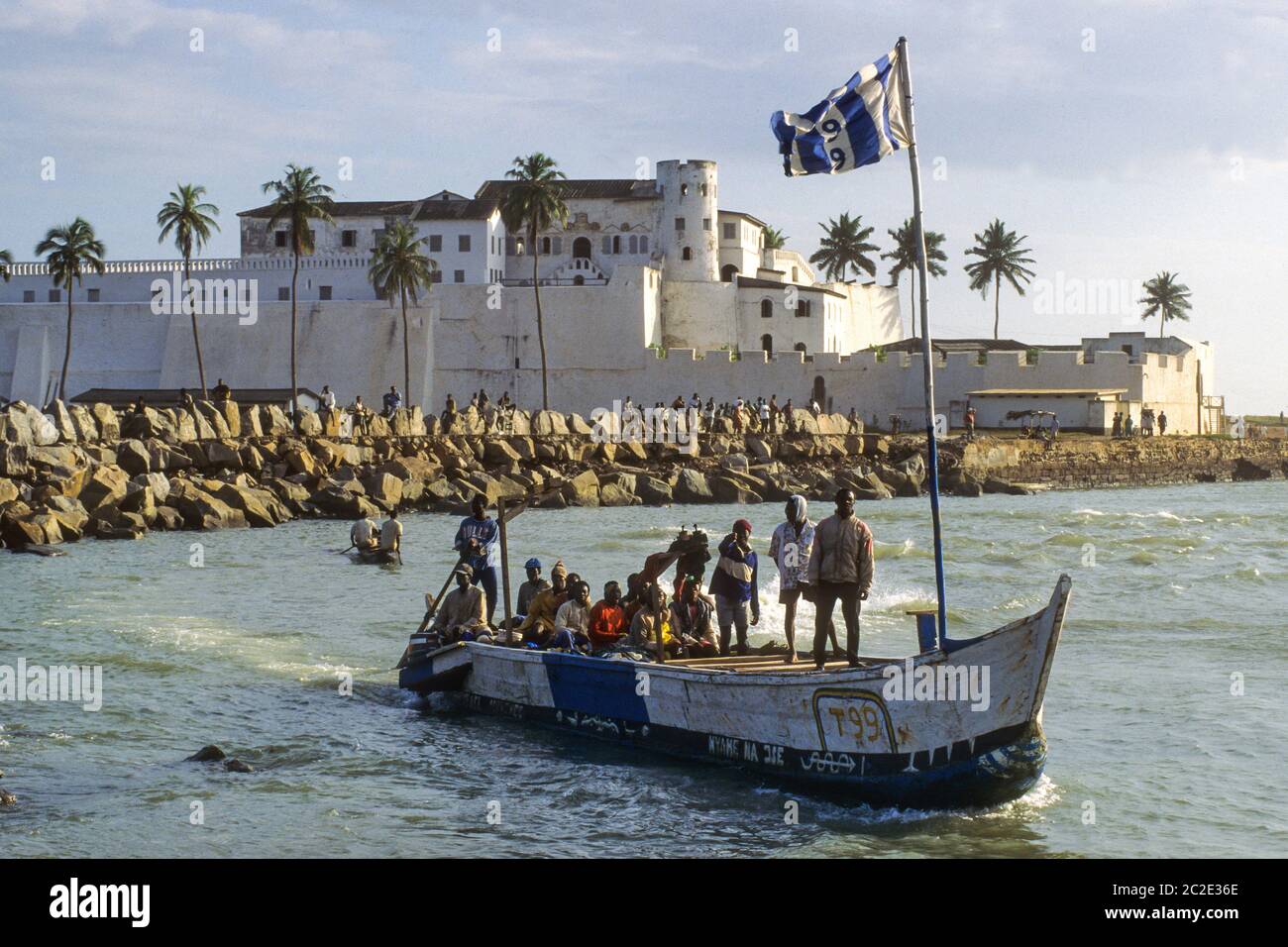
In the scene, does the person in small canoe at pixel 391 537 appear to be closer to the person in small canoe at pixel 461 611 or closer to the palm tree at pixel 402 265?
the person in small canoe at pixel 461 611

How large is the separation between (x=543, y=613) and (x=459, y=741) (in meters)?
1.66

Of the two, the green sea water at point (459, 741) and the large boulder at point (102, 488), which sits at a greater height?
the large boulder at point (102, 488)

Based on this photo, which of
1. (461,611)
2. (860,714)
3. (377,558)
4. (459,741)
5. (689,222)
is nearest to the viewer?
(860,714)

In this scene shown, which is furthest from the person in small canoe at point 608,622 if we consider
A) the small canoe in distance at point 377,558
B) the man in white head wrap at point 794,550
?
the small canoe in distance at point 377,558

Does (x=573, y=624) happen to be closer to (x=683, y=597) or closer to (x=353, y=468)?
(x=683, y=597)

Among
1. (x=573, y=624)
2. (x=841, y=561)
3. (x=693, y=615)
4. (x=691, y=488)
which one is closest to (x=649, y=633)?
(x=693, y=615)

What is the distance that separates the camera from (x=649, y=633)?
15648mm

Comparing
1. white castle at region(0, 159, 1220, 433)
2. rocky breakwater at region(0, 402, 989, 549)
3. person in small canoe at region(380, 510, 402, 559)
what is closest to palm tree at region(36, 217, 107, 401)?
white castle at region(0, 159, 1220, 433)

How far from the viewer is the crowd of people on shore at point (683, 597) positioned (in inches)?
514

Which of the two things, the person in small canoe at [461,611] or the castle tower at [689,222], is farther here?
the castle tower at [689,222]

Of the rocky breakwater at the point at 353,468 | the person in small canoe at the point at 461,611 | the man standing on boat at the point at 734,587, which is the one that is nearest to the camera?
the man standing on boat at the point at 734,587

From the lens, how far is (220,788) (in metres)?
14.0

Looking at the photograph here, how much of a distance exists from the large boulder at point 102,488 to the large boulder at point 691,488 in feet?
54.3
